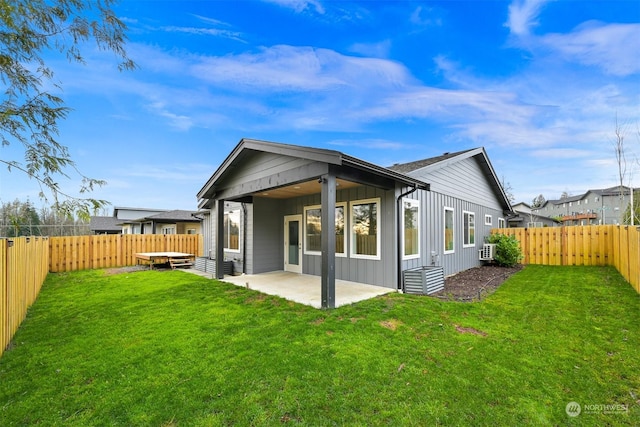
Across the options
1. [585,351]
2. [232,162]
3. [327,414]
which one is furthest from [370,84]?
[327,414]

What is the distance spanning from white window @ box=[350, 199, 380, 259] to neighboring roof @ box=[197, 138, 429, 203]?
1.13 metres

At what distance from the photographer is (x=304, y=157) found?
17.5ft

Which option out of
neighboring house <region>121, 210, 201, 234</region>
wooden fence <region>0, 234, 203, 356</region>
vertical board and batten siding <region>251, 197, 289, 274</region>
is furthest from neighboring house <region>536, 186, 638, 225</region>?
wooden fence <region>0, 234, 203, 356</region>

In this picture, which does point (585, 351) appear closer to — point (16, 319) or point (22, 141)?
point (22, 141)

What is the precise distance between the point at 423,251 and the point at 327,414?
6.29 meters

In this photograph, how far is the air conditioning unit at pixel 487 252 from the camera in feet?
36.0

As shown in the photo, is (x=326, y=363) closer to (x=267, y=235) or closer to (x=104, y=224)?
(x=267, y=235)

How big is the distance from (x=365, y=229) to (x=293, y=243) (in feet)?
10.1

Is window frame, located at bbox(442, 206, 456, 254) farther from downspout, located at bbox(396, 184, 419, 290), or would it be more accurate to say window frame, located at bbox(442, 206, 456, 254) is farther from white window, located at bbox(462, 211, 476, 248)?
downspout, located at bbox(396, 184, 419, 290)

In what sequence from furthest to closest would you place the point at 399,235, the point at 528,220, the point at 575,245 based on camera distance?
the point at 528,220 → the point at 575,245 → the point at 399,235

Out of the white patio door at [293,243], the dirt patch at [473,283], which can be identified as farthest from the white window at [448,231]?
the white patio door at [293,243]

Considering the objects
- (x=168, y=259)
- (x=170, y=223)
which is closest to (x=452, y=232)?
(x=168, y=259)

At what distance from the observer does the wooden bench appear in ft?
37.6

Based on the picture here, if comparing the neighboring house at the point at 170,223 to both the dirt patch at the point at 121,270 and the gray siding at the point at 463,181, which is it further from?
the gray siding at the point at 463,181
